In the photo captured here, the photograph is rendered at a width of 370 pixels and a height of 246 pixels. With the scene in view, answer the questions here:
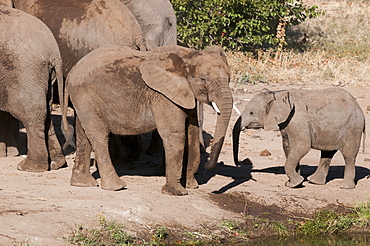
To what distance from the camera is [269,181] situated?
916cm

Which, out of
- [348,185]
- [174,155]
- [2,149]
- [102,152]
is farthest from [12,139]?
[348,185]

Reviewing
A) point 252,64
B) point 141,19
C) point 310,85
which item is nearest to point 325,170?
point 141,19

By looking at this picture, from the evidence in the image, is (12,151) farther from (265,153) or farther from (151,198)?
(265,153)

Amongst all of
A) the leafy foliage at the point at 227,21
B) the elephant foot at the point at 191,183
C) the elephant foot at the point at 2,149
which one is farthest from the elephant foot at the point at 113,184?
the leafy foliage at the point at 227,21

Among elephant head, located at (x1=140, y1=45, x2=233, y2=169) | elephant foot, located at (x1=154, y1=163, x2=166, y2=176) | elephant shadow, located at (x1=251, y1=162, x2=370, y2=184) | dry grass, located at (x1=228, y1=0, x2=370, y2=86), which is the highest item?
elephant head, located at (x1=140, y1=45, x2=233, y2=169)

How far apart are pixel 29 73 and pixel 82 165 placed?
1.32 meters

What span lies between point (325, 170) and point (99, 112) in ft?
9.47

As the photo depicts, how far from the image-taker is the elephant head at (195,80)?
7484 mm

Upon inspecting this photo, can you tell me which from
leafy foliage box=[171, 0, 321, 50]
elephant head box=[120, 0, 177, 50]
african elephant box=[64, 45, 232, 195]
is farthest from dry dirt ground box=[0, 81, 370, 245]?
leafy foliage box=[171, 0, 321, 50]

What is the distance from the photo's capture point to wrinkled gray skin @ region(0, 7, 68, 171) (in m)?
8.73

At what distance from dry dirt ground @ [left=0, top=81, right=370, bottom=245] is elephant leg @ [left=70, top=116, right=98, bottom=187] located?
0.13 meters

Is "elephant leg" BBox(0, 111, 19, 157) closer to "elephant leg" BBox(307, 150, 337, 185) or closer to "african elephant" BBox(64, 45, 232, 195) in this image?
"african elephant" BBox(64, 45, 232, 195)

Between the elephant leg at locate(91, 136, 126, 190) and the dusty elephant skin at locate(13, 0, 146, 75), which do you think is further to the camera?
the dusty elephant skin at locate(13, 0, 146, 75)

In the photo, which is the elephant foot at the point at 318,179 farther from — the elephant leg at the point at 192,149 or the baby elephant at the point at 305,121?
the elephant leg at the point at 192,149
